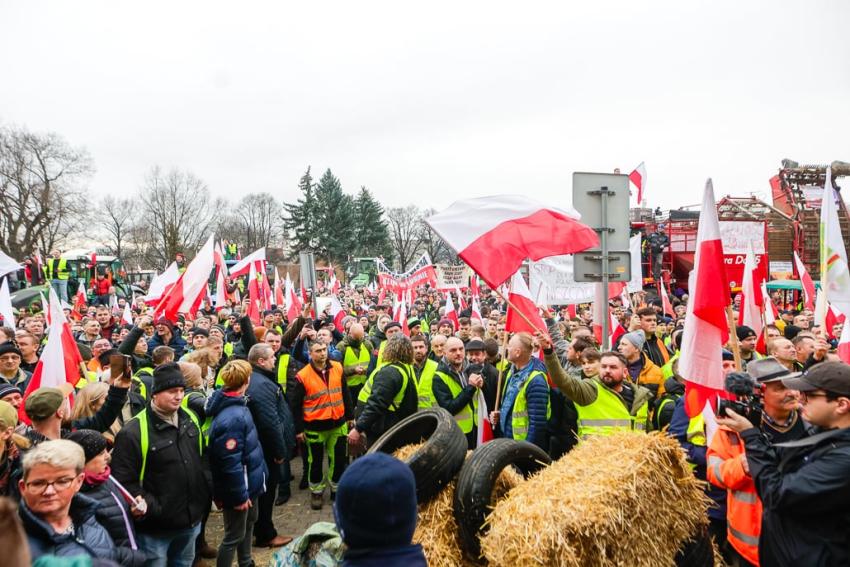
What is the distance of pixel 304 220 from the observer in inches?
2613

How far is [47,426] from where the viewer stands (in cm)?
379

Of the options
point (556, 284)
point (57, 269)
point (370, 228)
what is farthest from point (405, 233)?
point (556, 284)

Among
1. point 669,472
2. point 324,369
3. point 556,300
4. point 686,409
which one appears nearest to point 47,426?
point 324,369

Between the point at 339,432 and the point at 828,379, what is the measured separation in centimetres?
553

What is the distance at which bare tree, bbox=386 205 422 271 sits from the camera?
90.2 m

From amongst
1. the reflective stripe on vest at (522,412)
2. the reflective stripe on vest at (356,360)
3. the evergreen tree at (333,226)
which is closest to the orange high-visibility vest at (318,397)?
the reflective stripe on vest at (356,360)

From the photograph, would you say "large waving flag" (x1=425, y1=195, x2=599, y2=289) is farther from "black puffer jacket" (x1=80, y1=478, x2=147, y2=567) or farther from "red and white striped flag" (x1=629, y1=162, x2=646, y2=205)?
"red and white striped flag" (x1=629, y1=162, x2=646, y2=205)

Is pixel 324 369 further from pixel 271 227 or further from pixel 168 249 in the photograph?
pixel 271 227

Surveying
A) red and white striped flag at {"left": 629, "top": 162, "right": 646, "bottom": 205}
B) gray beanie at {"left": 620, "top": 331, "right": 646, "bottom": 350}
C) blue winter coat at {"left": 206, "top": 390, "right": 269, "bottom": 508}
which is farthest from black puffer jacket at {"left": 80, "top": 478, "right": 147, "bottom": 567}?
red and white striped flag at {"left": 629, "top": 162, "right": 646, "bottom": 205}

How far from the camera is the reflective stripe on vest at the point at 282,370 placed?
7297 millimetres

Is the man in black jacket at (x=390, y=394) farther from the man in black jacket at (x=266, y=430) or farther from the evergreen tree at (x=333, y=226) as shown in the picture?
the evergreen tree at (x=333, y=226)

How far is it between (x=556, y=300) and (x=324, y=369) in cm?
603

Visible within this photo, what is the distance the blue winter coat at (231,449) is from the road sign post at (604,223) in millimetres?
3872

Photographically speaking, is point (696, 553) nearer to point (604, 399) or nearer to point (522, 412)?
point (604, 399)
